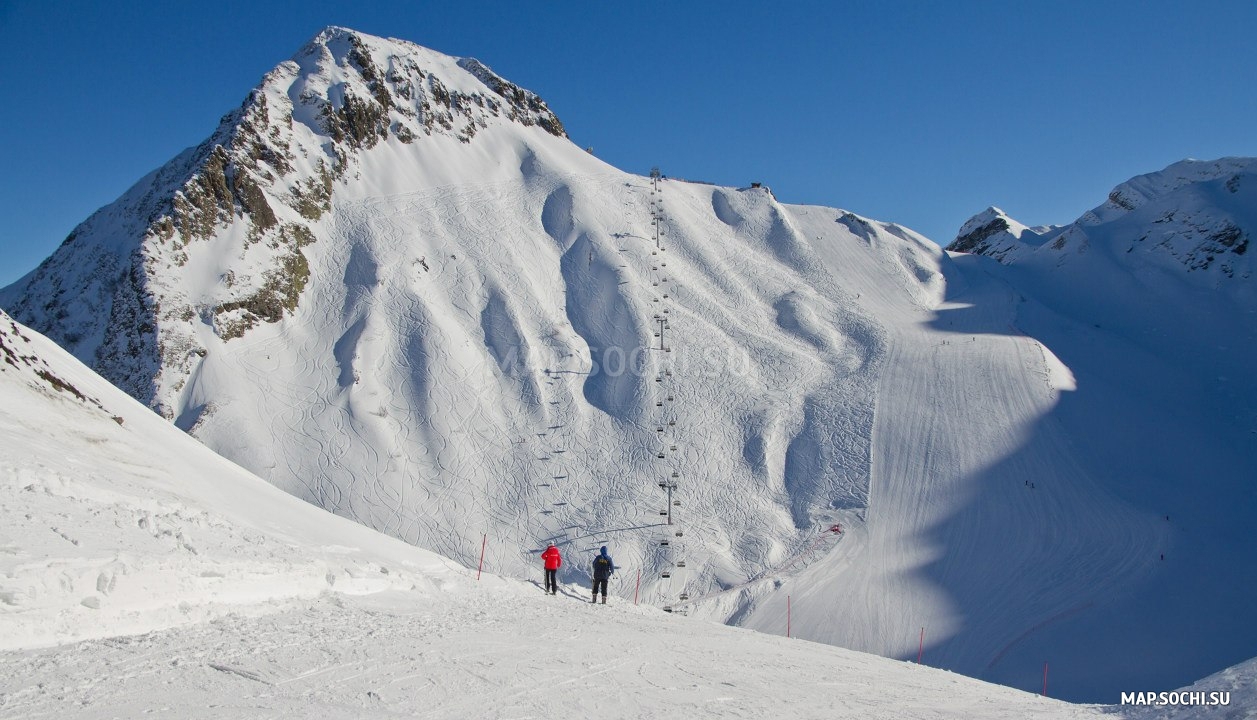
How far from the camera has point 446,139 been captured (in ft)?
183

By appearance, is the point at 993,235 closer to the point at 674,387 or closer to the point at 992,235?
the point at 992,235

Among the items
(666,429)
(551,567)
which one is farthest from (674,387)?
(551,567)

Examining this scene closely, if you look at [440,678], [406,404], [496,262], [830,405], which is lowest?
[440,678]

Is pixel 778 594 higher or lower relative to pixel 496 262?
lower

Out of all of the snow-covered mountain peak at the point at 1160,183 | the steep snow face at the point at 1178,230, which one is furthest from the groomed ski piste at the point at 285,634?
the snow-covered mountain peak at the point at 1160,183

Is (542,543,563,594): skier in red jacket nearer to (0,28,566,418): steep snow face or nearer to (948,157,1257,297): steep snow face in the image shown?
(0,28,566,418): steep snow face

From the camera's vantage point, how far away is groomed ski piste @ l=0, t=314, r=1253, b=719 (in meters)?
6.21

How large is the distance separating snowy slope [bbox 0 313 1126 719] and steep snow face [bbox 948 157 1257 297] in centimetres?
5226

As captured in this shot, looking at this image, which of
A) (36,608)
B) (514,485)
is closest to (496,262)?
(514,485)

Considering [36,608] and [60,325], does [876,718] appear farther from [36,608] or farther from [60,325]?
[60,325]

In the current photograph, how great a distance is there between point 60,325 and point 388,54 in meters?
31.5

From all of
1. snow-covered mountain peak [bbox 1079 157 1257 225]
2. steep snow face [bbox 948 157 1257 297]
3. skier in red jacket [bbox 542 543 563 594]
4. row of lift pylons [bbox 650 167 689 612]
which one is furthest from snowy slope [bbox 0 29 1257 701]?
skier in red jacket [bbox 542 543 563 594]

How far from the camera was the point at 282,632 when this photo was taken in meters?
7.77

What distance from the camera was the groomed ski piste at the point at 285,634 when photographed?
20.4ft
